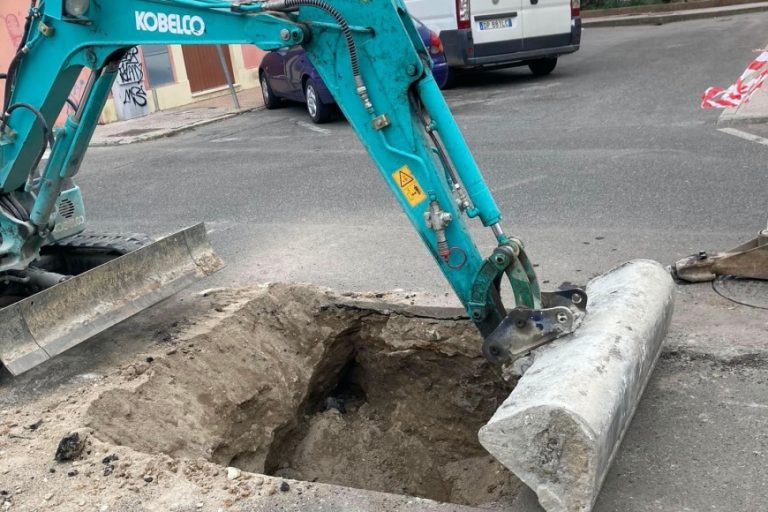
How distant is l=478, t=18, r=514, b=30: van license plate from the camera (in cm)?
1366

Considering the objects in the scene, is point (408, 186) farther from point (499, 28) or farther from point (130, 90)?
point (130, 90)

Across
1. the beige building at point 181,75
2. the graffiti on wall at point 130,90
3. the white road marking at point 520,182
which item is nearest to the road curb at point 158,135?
the beige building at point 181,75

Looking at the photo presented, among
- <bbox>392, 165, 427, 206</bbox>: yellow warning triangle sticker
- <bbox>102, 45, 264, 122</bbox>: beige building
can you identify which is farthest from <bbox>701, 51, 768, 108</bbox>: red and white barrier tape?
<bbox>102, 45, 264, 122</bbox>: beige building

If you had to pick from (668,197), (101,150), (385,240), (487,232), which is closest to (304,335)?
(385,240)

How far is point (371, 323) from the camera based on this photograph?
5.46m

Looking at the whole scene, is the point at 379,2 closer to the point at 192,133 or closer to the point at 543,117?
the point at 543,117

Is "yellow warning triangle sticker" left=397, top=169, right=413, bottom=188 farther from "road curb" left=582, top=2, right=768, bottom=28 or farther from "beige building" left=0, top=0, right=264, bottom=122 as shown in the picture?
"road curb" left=582, top=2, right=768, bottom=28


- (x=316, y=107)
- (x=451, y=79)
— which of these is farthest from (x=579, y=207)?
(x=451, y=79)

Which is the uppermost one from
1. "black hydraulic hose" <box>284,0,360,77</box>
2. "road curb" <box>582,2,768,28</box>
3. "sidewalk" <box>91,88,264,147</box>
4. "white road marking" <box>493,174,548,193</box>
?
"black hydraulic hose" <box>284,0,360,77</box>

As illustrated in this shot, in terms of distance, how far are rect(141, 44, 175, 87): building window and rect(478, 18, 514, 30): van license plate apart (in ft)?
24.6

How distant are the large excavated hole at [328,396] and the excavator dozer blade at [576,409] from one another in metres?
1.12

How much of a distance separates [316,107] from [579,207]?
7.08 meters

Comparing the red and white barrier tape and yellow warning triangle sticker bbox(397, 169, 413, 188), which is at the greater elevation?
yellow warning triangle sticker bbox(397, 169, 413, 188)

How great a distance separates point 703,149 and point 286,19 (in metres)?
6.35
